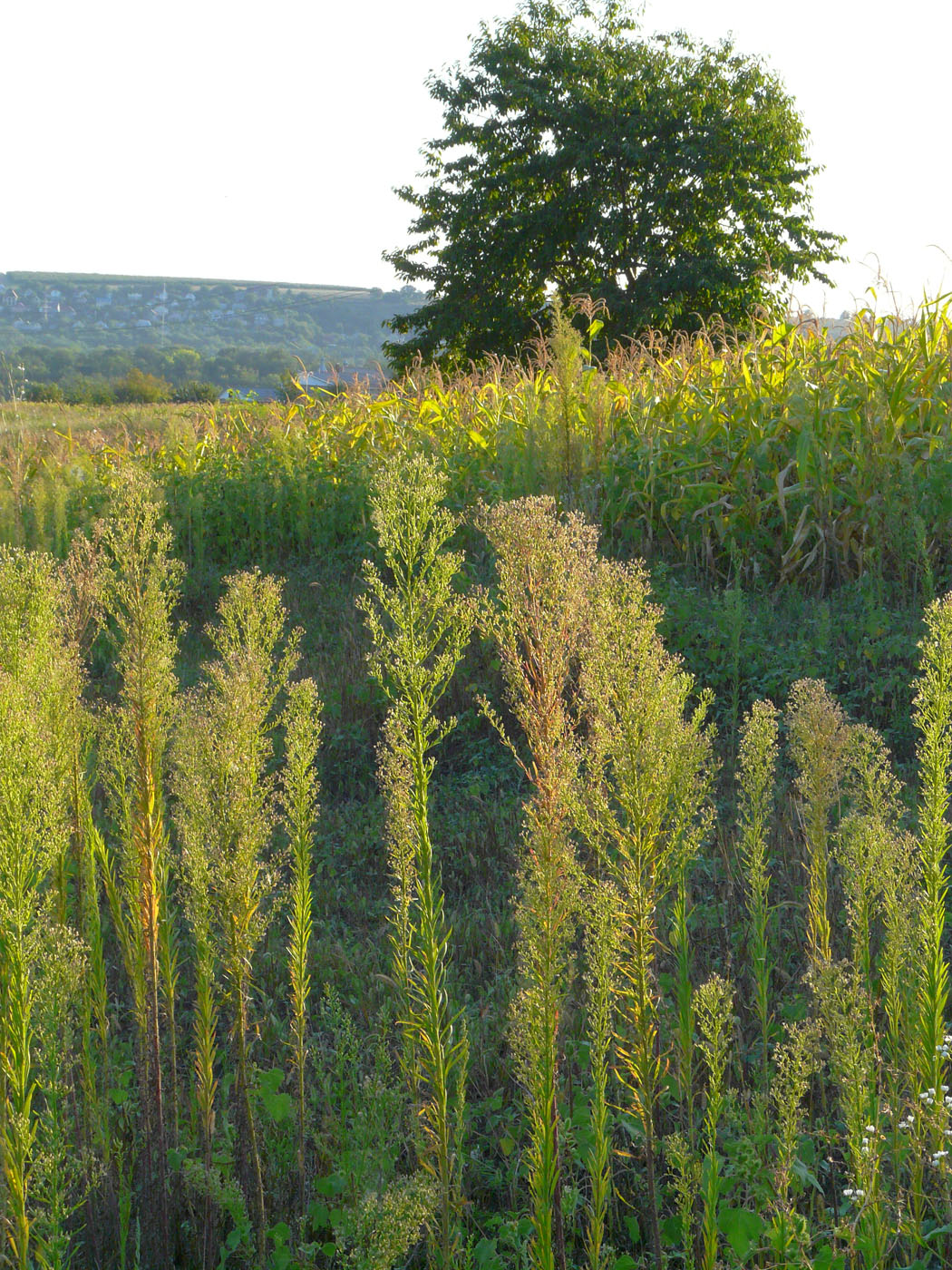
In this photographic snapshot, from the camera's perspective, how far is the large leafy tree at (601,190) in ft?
88.4

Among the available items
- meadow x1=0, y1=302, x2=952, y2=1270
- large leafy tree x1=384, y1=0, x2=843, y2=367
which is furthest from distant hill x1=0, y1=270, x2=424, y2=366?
meadow x1=0, y1=302, x2=952, y2=1270

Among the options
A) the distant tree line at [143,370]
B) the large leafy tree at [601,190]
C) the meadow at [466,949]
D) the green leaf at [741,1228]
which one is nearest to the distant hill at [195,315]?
the distant tree line at [143,370]

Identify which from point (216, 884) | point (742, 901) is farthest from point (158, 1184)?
point (742, 901)

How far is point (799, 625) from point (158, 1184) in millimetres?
4338

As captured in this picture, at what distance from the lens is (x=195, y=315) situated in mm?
84125

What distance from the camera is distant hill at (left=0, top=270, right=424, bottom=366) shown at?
6419cm

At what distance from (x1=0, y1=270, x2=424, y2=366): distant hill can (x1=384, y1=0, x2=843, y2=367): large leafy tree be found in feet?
73.4

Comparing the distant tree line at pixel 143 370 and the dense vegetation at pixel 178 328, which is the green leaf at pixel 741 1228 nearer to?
the dense vegetation at pixel 178 328

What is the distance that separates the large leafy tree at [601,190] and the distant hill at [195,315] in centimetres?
2237

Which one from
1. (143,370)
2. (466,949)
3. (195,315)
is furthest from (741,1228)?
(195,315)

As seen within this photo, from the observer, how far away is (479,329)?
90.6ft

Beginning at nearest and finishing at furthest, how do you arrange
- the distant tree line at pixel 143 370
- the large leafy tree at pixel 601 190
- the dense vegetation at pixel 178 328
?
1. the large leafy tree at pixel 601 190
2. the distant tree line at pixel 143 370
3. the dense vegetation at pixel 178 328

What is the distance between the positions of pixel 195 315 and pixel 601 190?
64.7m

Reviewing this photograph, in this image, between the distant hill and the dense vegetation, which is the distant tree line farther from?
the distant hill
